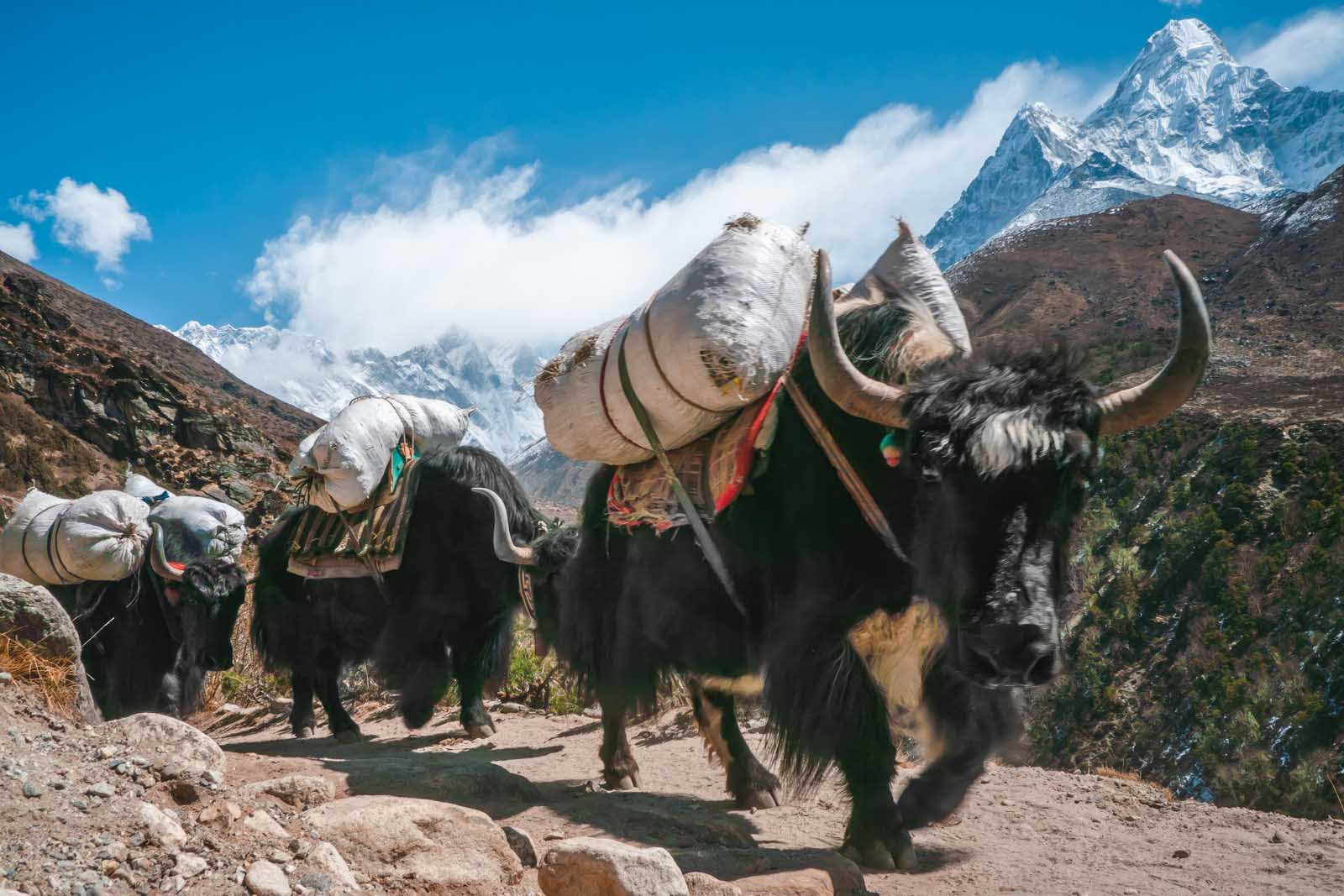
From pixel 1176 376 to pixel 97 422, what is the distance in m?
24.6

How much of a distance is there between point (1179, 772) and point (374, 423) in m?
5.84

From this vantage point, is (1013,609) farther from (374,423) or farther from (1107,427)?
(374,423)

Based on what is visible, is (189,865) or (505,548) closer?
(189,865)

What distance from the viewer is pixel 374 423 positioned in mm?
5789

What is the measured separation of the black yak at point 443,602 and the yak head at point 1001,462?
3617mm

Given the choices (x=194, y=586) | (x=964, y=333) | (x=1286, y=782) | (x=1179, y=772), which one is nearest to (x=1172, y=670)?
(x=1179, y=772)

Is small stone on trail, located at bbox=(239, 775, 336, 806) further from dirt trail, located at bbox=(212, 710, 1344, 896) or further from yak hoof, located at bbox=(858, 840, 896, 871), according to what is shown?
yak hoof, located at bbox=(858, 840, 896, 871)

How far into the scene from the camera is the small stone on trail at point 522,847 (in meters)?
2.65

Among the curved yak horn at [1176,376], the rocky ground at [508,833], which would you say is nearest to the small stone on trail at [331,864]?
the rocky ground at [508,833]

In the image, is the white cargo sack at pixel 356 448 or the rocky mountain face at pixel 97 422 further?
the rocky mountain face at pixel 97 422

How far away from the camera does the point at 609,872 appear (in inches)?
83.4

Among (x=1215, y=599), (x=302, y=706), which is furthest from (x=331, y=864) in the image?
(x=1215, y=599)

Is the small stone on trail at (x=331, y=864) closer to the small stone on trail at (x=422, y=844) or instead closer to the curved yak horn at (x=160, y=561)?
the small stone on trail at (x=422, y=844)

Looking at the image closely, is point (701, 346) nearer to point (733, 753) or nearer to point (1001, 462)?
point (1001, 462)
